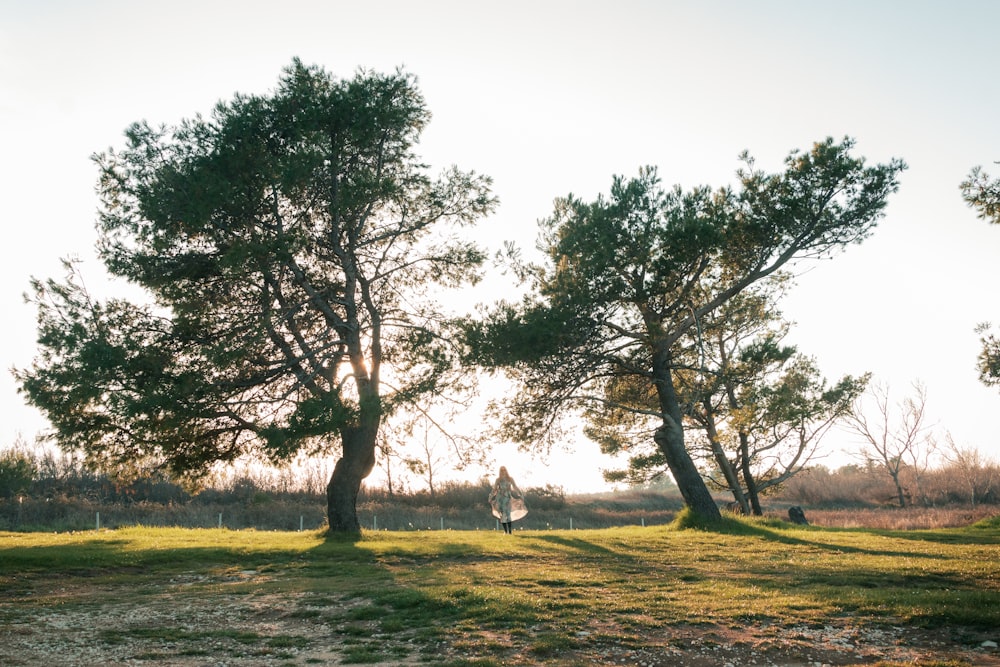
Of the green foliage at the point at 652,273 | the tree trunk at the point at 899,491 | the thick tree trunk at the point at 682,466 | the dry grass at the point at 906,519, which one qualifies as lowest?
the dry grass at the point at 906,519

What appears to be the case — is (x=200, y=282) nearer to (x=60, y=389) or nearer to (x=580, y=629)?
(x=60, y=389)

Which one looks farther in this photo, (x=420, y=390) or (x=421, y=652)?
(x=420, y=390)

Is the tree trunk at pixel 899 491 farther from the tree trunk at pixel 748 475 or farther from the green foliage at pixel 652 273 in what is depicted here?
the green foliage at pixel 652 273

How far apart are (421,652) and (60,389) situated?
14277mm

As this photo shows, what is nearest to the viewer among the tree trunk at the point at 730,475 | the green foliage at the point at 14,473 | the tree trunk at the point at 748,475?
the tree trunk at the point at 730,475

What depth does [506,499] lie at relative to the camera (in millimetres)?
22594

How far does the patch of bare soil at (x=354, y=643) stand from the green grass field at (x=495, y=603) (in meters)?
0.03

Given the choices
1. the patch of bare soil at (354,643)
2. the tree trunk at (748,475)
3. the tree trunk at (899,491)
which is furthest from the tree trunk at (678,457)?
the tree trunk at (899,491)

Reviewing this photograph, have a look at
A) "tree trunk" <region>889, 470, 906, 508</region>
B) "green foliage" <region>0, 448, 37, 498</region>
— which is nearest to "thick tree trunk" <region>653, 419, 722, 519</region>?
"green foliage" <region>0, 448, 37, 498</region>

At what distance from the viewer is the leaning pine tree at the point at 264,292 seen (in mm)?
17984

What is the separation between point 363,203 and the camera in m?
19.8

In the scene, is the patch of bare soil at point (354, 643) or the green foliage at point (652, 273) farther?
the green foliage at point (652, 273)

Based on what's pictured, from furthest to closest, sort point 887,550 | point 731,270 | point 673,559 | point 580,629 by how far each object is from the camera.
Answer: point 731,270 < point 887,550 < point 673,559 < point 580,629

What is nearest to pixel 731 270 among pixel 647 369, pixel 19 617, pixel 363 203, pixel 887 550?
pixel 647 369
